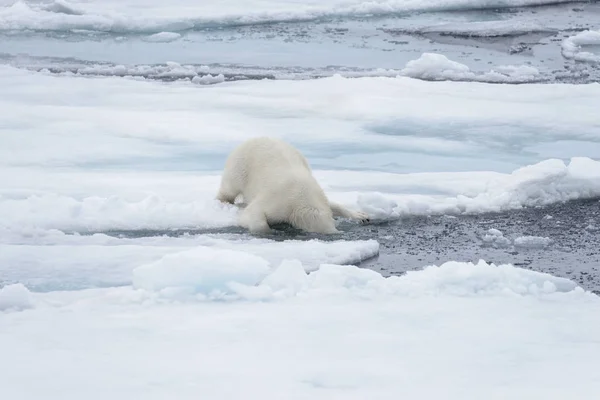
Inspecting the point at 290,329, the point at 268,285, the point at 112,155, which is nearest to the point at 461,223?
the point at 268,285

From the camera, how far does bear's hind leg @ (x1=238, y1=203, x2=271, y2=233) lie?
5434 millimetres

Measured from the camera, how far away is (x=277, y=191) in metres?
5.50

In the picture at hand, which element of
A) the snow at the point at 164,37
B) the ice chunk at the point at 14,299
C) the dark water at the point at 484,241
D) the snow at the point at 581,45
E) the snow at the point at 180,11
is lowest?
the dark water at the point at 484,241

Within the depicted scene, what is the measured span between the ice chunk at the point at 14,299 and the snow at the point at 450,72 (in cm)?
798

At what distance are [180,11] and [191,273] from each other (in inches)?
484

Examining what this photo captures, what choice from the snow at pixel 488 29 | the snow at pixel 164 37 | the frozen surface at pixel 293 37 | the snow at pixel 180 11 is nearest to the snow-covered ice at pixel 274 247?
the frozen surface at pixel 293 37

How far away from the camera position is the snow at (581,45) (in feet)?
40.3

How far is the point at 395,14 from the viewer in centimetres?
1627

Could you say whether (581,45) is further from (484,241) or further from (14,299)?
(14,299)

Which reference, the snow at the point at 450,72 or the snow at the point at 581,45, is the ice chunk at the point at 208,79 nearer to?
the snow at the point at 450,72

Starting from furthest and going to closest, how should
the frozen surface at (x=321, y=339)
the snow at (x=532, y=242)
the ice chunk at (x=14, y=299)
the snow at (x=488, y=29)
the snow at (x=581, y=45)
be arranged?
1. the snow at (x=488, y=29)
2. the snow at (x=581, y=45)
3. the snow at (x=532, y=242)
4. the ice chunk at (x=14, y=299)
5. the frozen surface at (x=321, y=339)

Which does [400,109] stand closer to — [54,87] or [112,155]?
[112,155]

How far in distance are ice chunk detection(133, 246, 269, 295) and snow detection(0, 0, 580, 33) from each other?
1074 cm

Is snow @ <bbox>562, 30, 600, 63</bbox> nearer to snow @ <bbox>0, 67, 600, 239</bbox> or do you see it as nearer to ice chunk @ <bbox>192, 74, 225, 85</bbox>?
snow @ <bbox>0, 67, 600, 239</bbox>
